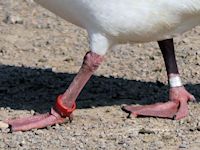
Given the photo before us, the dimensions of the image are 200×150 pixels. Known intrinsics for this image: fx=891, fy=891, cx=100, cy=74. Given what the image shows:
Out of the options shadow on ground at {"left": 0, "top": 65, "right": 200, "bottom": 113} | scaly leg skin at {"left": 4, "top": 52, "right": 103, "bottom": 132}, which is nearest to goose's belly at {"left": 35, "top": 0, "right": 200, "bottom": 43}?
scaly leg skin at {"left": 4, "top": 52, "right": 103, "bottom": 132}

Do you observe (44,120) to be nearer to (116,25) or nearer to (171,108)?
(116,25)

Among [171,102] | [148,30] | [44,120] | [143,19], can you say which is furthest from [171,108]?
[44,120]

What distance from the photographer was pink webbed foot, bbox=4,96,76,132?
6.21 meters

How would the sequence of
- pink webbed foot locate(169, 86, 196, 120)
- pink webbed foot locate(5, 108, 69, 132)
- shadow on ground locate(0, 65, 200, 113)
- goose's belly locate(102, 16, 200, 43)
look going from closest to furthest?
1. goose's belly locate(102, 16, 200, 43)
2. pink webbed foot locate(5, 108, 69, 132)
3. pink webbed foot locate(169, 86, 196, 120)
4. shadow on ground locate(0, 65, 200, 113)

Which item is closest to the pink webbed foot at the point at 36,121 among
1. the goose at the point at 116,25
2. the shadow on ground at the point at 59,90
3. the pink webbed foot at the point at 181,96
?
the goose at the point at 116,25

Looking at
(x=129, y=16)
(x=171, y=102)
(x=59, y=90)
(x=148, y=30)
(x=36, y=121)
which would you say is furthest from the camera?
(x=59, y=90)

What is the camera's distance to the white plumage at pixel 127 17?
598 centimetres

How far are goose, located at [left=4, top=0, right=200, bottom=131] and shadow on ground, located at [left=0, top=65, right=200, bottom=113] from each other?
0.37 m

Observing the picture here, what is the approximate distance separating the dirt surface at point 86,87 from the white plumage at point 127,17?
0.60 meters

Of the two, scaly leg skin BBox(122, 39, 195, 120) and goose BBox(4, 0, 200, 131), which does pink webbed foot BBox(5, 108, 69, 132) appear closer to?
goose BBox(4, 0, 200, 131)

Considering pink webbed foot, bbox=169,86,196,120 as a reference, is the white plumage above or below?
above

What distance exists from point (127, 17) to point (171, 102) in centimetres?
96

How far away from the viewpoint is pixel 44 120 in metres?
6.28

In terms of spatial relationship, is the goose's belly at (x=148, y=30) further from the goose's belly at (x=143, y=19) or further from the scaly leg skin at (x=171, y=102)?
the scaly leg skin at (x=171, y=102)
